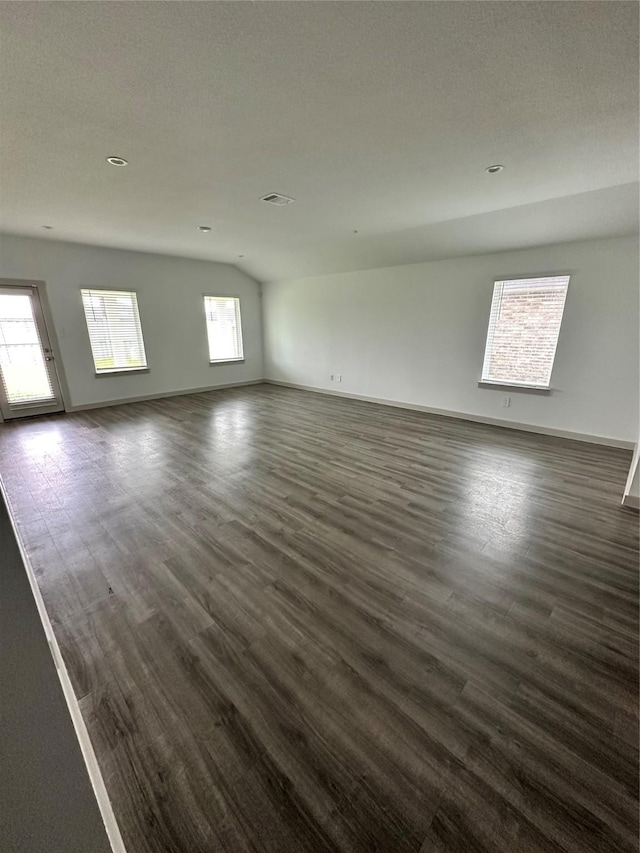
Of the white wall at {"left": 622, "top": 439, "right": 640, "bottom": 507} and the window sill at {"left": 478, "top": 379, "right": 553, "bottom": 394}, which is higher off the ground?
the window sill at {"left": 478, "top": 379, "right": 553, "bottom": 394}

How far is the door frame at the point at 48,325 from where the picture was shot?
5.06 m

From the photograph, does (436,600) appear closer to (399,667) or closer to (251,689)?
(399,667)

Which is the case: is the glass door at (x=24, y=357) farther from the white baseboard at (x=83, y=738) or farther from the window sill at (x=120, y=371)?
the white baseboard at (x=83, y=738)

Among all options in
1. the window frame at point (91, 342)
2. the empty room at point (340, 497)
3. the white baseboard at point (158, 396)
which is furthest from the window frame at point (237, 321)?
the empty room at point (340, 497)

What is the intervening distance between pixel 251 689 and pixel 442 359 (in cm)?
527

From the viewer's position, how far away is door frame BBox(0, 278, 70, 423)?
5.06 m

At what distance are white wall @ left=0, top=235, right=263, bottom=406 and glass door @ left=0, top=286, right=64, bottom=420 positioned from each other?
220mm

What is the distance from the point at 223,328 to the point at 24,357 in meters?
3.69

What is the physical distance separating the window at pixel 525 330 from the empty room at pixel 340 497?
0.03 meters

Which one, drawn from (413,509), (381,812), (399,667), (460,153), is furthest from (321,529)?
(460,153)

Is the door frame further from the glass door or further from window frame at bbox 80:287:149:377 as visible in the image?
window frame at bbox 80:287:149:377

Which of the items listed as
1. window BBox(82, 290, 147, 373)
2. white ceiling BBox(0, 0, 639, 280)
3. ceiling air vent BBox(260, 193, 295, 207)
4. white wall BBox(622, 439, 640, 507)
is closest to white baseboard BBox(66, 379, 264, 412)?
window BBox(82, 290, 147, 373)

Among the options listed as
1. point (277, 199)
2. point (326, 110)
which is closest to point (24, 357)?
point (277, 199)

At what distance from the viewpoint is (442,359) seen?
5.57 meters
